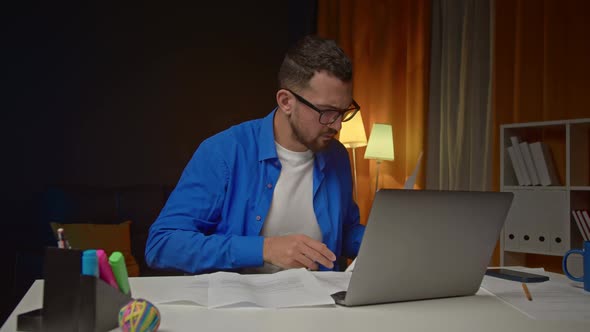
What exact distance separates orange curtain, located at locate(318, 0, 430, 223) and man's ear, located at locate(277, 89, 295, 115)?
2.02 m

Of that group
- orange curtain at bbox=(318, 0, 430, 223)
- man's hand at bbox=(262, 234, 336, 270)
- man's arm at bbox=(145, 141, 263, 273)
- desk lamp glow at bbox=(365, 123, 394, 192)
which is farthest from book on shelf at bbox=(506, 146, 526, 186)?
man's hand at bbox=(262, 234, 336, 270)

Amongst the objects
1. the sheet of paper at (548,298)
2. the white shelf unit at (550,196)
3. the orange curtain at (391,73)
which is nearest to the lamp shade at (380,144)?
the orange curtain at (391,73)

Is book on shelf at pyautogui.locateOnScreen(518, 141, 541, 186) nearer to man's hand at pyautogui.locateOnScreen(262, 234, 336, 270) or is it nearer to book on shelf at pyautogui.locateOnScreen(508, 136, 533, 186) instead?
book on shelf at pyautogui.locateOnScreen(508, 136, 533, 186)

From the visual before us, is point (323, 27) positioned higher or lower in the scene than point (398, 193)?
higher

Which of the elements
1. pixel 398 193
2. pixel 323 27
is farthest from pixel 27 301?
pixel 323 27

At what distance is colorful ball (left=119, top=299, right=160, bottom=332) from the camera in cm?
75

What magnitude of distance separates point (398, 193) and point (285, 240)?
506 millimetres

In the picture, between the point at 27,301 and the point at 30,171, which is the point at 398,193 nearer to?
the point at 27,301

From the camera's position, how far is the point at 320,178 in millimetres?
1852

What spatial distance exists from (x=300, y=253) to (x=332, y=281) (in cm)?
12

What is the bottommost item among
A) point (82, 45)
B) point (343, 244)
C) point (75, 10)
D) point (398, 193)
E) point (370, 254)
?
point (343, 244)

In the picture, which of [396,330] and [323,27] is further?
[323,27]

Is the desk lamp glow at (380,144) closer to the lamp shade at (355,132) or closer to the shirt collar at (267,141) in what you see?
the lamp shade at (355,132)

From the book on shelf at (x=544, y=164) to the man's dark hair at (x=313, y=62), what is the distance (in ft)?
5.18
